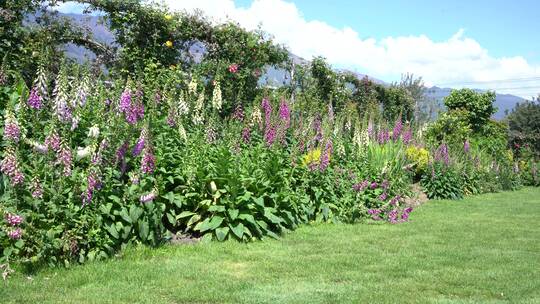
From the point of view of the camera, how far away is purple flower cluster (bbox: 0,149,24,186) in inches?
178

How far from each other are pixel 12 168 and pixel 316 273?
2.83 meters

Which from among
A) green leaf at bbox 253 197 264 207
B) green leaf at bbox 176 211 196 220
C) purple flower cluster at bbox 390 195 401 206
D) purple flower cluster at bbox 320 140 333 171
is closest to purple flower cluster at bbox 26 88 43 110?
green leaf at bbox 176 211 196 220

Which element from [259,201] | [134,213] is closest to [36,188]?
[134,213]

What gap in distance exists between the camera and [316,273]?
5.12m

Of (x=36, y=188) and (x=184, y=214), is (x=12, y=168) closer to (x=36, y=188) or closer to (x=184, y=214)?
(x=36, y=188)

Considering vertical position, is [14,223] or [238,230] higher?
[14,223]

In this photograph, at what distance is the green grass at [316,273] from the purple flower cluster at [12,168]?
792 millimetres

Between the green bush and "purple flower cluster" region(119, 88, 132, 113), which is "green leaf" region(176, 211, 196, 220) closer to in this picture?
"purple flower cluster" region(119, 88, 132, 113)

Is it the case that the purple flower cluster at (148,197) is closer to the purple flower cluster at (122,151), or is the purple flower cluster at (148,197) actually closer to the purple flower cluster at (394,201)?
the purple flower cluster at (122,151)

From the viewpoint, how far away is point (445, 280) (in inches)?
203

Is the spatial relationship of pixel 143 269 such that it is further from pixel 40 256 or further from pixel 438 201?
pixel 438 201

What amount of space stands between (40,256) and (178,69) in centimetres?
618

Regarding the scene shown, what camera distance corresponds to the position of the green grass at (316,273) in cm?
432

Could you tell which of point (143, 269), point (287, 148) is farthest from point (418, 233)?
point (143, 269)
